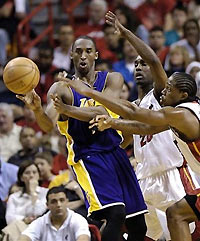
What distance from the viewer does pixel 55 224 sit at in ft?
30.1

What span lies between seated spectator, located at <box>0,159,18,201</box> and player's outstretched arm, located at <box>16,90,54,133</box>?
3.89m

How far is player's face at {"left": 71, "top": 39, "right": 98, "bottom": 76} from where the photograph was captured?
7473mm

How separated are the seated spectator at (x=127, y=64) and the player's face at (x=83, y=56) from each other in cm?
518

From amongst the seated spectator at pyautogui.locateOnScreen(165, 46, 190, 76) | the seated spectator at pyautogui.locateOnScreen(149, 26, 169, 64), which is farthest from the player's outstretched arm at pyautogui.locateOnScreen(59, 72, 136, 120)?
the seated spectator at pyautogui.locateOnScreen(149, 26, 169, 64)

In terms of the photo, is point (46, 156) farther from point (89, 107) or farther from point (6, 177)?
point (89, 107)

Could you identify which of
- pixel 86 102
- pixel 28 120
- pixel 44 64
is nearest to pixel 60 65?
pixel 44 64

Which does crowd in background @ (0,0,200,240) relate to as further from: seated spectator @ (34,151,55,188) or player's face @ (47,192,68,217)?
player's face @ (47,192,68,217)

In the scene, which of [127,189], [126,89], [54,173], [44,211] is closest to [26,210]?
[44,211]

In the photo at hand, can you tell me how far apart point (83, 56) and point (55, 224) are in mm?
2550

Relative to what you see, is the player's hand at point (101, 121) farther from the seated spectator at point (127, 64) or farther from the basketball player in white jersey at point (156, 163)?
A: the seated spectator at point (127, 64)

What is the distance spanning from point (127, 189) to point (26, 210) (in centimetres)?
305

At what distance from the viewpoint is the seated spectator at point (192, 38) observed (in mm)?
12523

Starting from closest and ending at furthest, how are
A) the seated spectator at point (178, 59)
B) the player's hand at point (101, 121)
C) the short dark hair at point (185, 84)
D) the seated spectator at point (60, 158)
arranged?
the player's hand at point (101, 121), the short dark hair at point (185, 84), the seated spectator at point (60, 158), the seated spectator at point (178, 59)

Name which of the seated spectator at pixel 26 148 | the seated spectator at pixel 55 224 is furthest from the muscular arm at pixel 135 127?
the seated spectator at pixel 26 148
